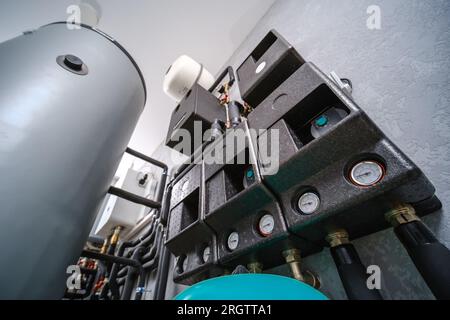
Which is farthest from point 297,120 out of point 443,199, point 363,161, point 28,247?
point 28,247

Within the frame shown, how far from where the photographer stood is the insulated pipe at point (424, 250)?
0.26 meters

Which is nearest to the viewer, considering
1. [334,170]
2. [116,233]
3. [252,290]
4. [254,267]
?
[252,290]

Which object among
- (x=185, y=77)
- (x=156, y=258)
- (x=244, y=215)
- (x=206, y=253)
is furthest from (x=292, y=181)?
(x=185, y=77)

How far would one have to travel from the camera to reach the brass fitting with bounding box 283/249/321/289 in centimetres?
40

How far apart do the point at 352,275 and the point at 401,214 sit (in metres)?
0.12

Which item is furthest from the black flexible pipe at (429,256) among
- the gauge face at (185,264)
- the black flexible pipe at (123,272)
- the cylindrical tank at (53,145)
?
the black flexible pipe at (123,272)

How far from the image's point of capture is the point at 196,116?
0.92m

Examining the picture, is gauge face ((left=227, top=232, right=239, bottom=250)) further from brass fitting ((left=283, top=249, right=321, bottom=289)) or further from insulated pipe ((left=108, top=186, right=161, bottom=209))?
insulated pipe ((left=108, top=186, right=161, bottom=209))

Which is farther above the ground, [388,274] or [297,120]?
[297,120]

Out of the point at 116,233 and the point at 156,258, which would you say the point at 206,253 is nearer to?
the point at 156,258

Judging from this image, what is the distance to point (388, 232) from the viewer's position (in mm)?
395

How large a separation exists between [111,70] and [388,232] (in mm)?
1007
